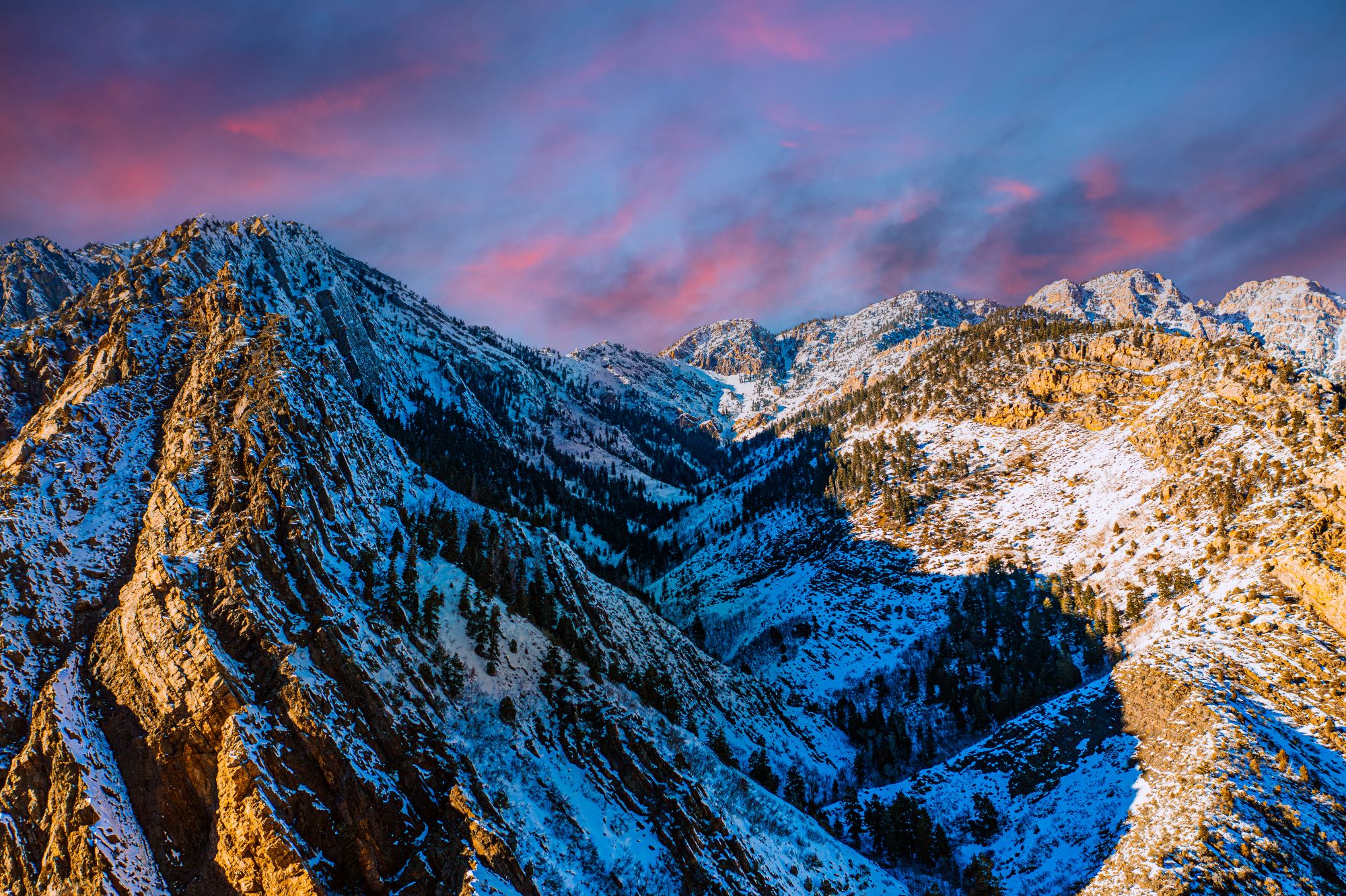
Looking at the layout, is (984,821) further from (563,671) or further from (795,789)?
(563,671)

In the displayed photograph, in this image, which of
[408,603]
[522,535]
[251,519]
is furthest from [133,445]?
[522,535]

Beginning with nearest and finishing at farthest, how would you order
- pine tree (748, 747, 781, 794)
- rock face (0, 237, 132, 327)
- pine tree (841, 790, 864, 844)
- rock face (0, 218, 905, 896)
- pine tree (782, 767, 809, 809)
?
rock face (0, 218, 905, 896) → pine tree (841, 790, 864, 844) → pine tree (748, 747, 781, 794) → pine tree (782, 767, 809, 809) → rock face (0, 237, 132, 327)

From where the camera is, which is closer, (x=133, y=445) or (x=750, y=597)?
(x=133, y=445)

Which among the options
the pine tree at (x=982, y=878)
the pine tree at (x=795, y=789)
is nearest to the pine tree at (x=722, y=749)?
the pine tree at (x=795, y=789)

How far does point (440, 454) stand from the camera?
130625 mm

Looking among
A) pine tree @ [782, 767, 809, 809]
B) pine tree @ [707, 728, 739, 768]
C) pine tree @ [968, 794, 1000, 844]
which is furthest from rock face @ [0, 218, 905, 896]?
pine tree @ [968, 794, 1000, 844]

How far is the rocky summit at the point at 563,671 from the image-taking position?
90.4ft

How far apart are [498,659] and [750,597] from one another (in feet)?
257

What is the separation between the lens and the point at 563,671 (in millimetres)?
44031

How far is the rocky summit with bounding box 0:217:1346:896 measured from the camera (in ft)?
90.4

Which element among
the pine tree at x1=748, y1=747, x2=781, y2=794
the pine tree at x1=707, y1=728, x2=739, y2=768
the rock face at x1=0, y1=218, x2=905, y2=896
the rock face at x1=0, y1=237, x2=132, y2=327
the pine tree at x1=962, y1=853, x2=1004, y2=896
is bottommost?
the pine tree at x1=962, y1=853, x2=1004, y2=896

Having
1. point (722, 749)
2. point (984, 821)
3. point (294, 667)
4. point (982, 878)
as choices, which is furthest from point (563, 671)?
point (984, 821)

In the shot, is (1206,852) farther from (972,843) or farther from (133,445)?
(133,445)

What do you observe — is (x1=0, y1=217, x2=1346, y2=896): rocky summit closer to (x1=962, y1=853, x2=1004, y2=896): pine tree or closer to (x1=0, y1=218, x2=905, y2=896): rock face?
(x1=0, y1=218, x2=905, y2=896): rock face
